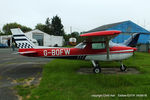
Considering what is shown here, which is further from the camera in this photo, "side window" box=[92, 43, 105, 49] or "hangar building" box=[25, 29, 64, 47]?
"hangar building" box=[25, 29, 64, 47]

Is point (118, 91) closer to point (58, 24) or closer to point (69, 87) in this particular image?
point (69, 87)

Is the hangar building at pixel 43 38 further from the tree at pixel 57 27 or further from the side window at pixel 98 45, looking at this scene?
the side window at pixel 98 45

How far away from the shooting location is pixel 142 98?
12.3ft

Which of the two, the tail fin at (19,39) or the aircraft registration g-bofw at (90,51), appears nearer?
the aircraft registration g-bofw at (90,51)

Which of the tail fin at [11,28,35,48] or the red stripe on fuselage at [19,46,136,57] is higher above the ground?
the tail fin at [11,28,35,48]

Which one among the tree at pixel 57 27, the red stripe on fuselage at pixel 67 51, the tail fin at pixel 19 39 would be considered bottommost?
the red stripe on fuselage at pixel 67 51

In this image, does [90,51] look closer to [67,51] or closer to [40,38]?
[67,51]

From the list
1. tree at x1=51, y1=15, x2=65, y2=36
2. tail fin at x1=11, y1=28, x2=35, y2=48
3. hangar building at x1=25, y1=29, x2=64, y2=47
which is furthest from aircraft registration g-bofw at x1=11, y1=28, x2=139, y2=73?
tree at x1=51, y1=15, x2=65, y2=36

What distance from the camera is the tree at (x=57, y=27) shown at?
233 feet

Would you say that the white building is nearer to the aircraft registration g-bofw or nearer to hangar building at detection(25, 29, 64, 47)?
hangar building at detection(25, 29, 64, 47)

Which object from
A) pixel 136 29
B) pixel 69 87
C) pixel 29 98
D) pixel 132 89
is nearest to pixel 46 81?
pixel 69 87

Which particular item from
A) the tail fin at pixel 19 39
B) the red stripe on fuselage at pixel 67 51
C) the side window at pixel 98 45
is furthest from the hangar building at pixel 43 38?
the side window at pixel 98 45

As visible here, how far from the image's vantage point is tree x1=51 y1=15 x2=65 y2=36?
71.0 m

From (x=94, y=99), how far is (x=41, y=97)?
1737 mm
